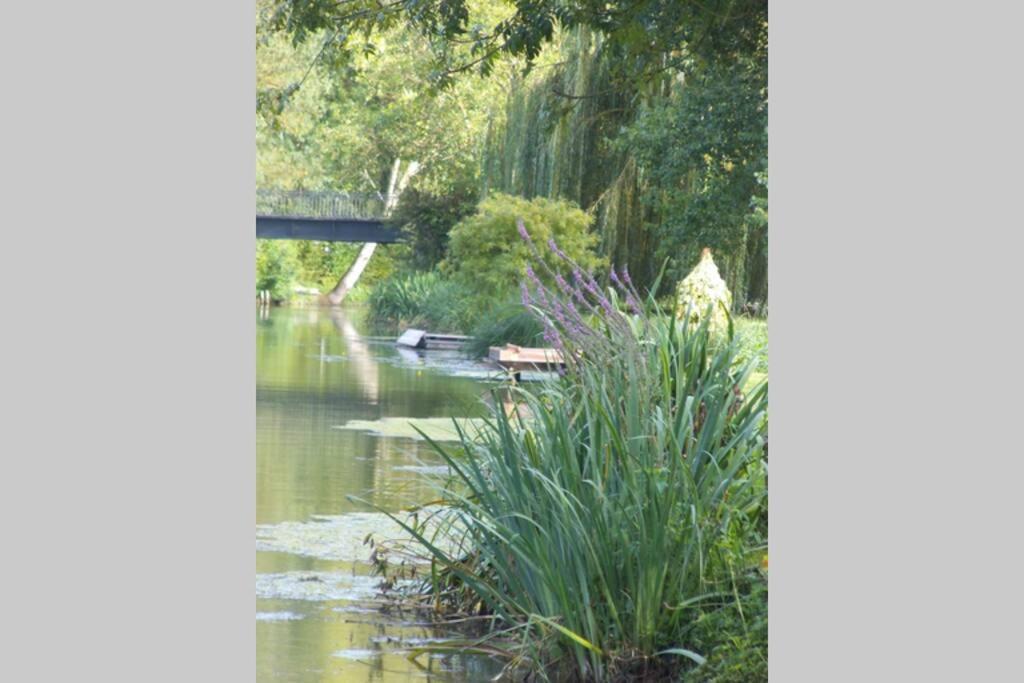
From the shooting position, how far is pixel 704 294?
4.73 meters

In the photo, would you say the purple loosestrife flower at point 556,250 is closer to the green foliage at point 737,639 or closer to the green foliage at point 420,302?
the green foliage at point 420,302

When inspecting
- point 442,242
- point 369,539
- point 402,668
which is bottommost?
point 402,668

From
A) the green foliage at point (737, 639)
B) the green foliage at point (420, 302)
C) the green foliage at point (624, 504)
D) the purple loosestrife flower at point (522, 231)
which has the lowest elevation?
the green foliage at point (737, 639)

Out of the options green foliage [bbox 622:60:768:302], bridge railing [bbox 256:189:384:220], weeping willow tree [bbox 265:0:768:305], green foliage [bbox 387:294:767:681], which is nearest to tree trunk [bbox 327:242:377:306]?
bridge railing [bbox 256:189:384:220]

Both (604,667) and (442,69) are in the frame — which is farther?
(442,69)

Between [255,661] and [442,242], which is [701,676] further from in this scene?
[442,242]

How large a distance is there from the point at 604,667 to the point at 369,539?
1.16m

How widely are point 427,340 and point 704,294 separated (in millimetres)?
1007

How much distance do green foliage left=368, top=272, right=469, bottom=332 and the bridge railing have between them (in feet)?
0.84

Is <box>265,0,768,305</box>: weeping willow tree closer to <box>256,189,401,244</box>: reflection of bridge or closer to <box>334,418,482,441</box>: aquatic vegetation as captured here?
<box>256,189,401,244</box>: reflection of bridge

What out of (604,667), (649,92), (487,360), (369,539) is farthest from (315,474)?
(649,92)

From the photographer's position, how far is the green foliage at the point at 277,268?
16.8 ft

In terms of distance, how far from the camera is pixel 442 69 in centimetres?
511

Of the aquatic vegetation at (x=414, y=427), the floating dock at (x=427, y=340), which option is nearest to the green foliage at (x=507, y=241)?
the floating dock at (x=427, y=340)
